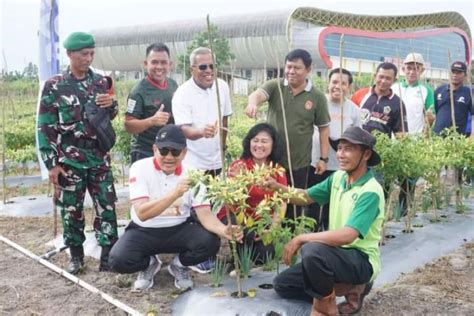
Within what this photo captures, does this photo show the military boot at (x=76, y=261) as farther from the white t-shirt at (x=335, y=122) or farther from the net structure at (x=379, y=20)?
the net structure at (x=379, y=20)

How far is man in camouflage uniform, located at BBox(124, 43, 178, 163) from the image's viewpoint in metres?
3.98

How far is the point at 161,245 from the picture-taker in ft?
11.4

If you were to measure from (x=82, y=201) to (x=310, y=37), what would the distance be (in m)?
36.2

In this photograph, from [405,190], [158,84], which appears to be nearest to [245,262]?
[158,84]

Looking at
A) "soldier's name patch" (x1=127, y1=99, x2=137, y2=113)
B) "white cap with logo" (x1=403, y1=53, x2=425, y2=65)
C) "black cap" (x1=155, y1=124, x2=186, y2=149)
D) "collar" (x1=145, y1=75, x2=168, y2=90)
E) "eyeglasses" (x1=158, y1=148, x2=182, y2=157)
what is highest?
"white cap with logo" (x1=403, y1=53, x2=425, y2=65)

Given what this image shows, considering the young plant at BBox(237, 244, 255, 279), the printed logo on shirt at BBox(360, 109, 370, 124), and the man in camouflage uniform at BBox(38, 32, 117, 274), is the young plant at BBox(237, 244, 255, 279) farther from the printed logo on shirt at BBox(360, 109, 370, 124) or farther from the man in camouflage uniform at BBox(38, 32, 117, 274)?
the printed logo on shirt at BBox(360, 109, 370, 124)

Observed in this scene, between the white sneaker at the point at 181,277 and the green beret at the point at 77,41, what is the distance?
161cm

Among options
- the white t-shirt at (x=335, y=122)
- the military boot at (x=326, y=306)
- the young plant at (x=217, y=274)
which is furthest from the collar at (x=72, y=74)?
the military boot at (x=326, y=306)

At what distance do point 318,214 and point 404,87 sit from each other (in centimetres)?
238

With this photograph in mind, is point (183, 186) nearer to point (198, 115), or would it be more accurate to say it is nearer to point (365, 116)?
point (198, 115)

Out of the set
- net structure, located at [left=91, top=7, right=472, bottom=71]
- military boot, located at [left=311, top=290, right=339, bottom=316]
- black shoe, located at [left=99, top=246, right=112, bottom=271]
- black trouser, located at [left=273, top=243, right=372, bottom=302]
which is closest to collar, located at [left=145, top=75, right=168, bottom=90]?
black shoe, located at [left=99, top=246, right=112, bottom=271]

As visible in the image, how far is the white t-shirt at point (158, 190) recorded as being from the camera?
11.1ft

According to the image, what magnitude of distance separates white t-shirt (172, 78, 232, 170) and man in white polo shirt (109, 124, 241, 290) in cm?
53

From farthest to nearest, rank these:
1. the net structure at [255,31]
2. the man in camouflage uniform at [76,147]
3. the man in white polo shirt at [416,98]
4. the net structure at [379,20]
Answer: the net structure at [379,20] → the net structure at [255,31] → the man in white polo shirt at [416,98] → the man in camouflage uniform at [76,147]
